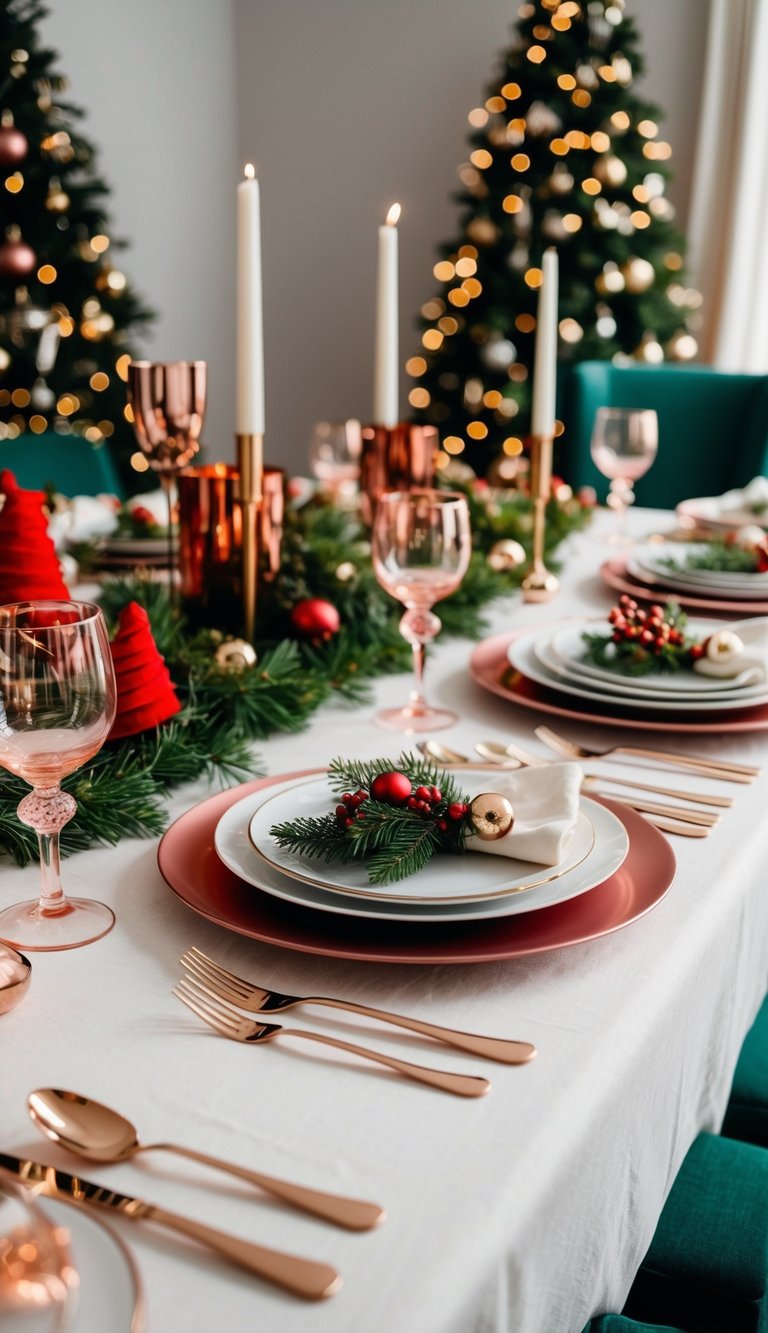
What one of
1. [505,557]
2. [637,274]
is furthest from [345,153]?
[505,557]

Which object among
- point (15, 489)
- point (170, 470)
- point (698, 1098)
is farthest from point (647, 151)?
point (698, 1098)

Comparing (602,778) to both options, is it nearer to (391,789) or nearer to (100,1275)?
(391,789)

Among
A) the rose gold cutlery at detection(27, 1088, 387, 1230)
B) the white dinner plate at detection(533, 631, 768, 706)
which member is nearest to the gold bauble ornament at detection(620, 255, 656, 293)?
the white dinner plate at detection(533, 631, 768, 706)

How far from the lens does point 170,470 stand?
1.19 metres

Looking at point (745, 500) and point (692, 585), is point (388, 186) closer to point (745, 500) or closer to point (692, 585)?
point (745, 500)

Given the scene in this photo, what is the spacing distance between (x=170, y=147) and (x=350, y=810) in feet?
14.7

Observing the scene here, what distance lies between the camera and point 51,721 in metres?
0.62

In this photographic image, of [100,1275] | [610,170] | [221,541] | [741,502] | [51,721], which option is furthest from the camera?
[610,170]

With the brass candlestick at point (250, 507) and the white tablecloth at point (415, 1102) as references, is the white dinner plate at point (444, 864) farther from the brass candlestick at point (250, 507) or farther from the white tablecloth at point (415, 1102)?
the brass candlestick at point (250, 507)

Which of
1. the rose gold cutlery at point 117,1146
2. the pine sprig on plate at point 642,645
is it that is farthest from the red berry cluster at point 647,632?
the rose gold cutlery at point 117,1146

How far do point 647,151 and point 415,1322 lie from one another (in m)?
3.82

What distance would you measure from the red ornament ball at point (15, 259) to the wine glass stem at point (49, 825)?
2946 millimetres

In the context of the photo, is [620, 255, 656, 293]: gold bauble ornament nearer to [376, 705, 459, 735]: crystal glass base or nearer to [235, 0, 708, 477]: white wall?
[235, 0, 708, 477]: white wall

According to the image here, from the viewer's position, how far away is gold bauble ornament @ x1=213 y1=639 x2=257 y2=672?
1034 millimetres
